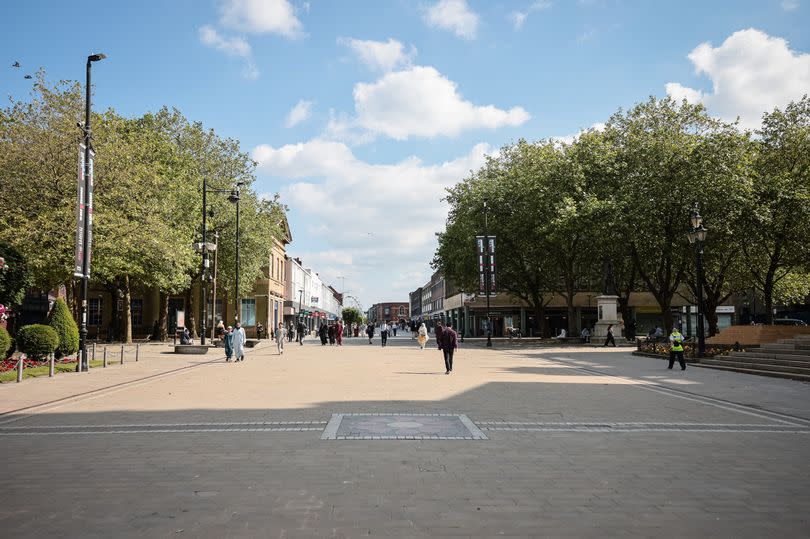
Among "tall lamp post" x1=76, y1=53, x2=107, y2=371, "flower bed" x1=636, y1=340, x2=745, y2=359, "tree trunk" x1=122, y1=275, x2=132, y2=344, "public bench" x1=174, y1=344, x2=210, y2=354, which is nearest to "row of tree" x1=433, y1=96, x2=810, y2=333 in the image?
"flower bed" x1=636, y1=340, x2=745, y2=359

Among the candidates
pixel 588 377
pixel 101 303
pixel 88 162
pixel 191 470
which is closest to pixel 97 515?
pixel 191 470

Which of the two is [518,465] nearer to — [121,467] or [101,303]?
[121,467]

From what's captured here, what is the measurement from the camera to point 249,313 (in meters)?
58.3

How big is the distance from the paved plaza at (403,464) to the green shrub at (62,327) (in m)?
8.66

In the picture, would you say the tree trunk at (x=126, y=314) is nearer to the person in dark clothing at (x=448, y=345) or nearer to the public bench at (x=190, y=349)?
the public bench at (x=190, y=349)

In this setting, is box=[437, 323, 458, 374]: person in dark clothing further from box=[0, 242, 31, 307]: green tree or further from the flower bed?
box=[0, 242, 31, 307]: green tree

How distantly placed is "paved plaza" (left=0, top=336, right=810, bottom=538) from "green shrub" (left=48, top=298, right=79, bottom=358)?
866 cm

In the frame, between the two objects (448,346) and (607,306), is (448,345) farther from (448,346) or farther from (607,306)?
(607,306)

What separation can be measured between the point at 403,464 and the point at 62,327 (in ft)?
62.8

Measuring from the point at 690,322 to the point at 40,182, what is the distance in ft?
187

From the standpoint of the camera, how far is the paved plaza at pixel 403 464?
4.71 meters

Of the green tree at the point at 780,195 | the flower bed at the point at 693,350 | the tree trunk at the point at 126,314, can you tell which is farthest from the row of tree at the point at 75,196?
the green tree at the point at 780,195

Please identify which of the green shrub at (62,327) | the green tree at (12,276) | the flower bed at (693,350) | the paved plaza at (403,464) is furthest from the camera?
the flower bed at (693,350)

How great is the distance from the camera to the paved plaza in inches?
185
